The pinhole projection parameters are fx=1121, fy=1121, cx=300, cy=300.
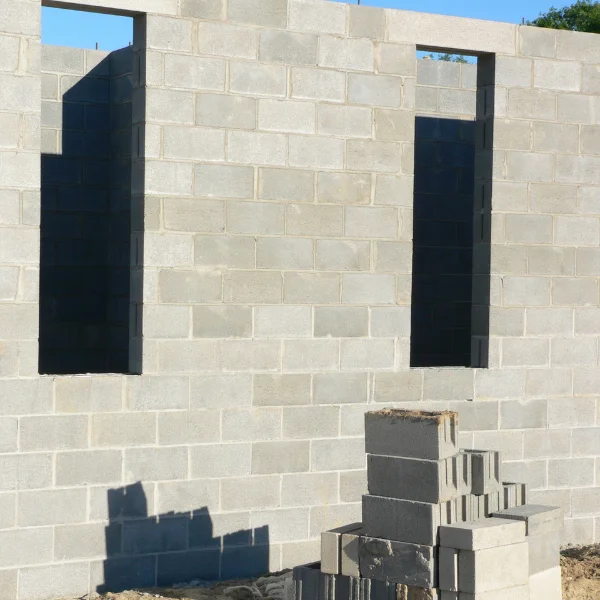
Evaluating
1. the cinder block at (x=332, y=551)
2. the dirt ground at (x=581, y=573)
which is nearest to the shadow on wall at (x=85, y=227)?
the cinder block at (x=332, y=551)

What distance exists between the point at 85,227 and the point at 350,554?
4865 mm

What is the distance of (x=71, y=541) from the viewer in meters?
7.40

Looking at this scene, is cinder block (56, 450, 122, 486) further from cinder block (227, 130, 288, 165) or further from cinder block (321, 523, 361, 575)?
cinder block (227, 130, 288, 165)

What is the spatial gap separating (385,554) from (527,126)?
394 cm

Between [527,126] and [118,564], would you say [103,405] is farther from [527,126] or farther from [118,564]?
[527,126]

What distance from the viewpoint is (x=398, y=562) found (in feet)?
21.2

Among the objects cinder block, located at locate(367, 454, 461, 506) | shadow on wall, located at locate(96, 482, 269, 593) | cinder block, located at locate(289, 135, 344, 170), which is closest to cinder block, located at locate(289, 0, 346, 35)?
cinder block, located at locate(289, 135, 344, 170)

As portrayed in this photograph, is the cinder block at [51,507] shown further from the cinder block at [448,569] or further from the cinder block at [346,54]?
the cinder block at [346,54]

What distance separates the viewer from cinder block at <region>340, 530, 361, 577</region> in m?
6.61

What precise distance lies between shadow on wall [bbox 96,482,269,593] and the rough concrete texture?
0.8 inches

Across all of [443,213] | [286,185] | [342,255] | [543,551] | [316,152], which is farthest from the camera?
[443,213]

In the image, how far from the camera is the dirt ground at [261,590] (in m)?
7.50

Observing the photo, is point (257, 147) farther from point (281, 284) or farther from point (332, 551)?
point (332, 551)

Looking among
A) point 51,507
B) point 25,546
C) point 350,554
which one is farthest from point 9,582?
point 350,554
